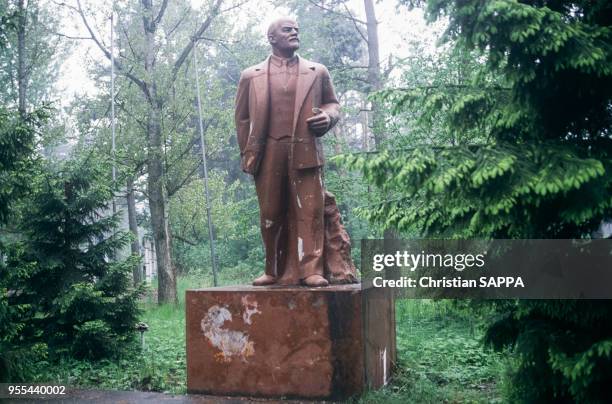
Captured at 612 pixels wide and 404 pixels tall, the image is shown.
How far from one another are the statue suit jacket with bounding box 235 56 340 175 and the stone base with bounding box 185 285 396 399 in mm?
1122

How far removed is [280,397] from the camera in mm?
4797

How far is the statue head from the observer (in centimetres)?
543

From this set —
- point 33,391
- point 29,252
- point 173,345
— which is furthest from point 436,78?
point 33,391

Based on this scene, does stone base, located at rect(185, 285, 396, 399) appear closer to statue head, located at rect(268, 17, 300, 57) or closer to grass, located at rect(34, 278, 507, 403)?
grass, located at rect(34, 278, 507, 403)

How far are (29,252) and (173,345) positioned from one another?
2027 millimetres

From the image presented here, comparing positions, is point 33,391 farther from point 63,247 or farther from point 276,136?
point 276,136

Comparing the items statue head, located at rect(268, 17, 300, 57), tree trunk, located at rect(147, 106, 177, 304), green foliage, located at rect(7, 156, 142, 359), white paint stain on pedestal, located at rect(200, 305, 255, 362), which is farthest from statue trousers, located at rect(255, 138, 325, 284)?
tree trunk, located at rect(147, 106, 177, 304)

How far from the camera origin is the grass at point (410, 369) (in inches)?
197

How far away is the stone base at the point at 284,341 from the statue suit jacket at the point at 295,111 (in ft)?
3.68

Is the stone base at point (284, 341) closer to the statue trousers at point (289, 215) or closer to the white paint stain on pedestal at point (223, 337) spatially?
the white paint stain on pedestal at point (223, 337)

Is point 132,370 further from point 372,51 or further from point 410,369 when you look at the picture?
point 372,51

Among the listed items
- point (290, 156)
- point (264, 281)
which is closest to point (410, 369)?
point (264, 281)

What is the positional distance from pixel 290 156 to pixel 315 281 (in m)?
1.08

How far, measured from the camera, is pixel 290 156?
209 inches
